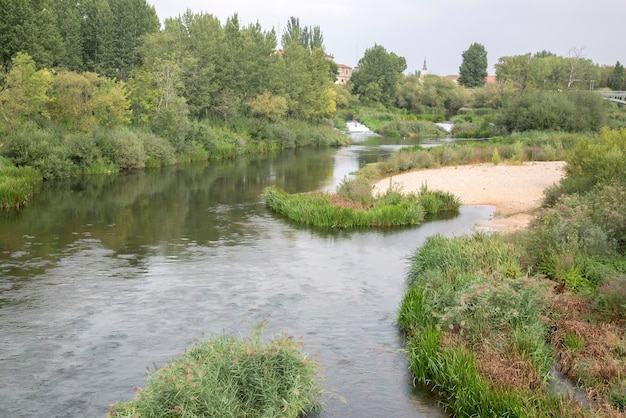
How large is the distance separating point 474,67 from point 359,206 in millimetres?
136063

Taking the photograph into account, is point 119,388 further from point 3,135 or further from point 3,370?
point 3,135

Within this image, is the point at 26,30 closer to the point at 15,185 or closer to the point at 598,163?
the point at 15,185

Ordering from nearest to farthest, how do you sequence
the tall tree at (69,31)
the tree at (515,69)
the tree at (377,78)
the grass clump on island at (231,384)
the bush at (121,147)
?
1. the grass clump on island at (231,384)
2. the bush at (121,147)
3. the tall tree at (69,31)
4. the tree at (515,69)
5. the tree at (377,78)

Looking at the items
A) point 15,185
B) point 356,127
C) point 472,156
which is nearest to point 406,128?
point 356,127

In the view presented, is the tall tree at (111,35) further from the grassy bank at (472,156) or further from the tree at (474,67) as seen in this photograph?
the tree at (474,67)

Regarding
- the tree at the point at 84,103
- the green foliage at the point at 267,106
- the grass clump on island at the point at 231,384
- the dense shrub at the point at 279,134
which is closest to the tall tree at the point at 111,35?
the green foliage at the point at 267,106

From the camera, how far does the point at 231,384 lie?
30.8ft

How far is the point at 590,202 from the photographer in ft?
62.0

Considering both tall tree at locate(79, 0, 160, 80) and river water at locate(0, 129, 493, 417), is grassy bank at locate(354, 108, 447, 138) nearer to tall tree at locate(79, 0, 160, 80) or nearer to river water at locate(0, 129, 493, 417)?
tall tree at locate(79, 0, 160, 80)

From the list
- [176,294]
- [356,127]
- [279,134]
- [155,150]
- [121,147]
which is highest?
[356,127]

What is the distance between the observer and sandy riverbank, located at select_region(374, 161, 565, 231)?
1088 inches

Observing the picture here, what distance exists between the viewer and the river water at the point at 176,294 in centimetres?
1184

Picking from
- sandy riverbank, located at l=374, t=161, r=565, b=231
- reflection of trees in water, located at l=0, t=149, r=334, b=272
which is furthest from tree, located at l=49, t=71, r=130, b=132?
sandy riverbank, located at l=374, t=161, r=565, b=231

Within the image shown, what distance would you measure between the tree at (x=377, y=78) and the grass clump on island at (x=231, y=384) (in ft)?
380
